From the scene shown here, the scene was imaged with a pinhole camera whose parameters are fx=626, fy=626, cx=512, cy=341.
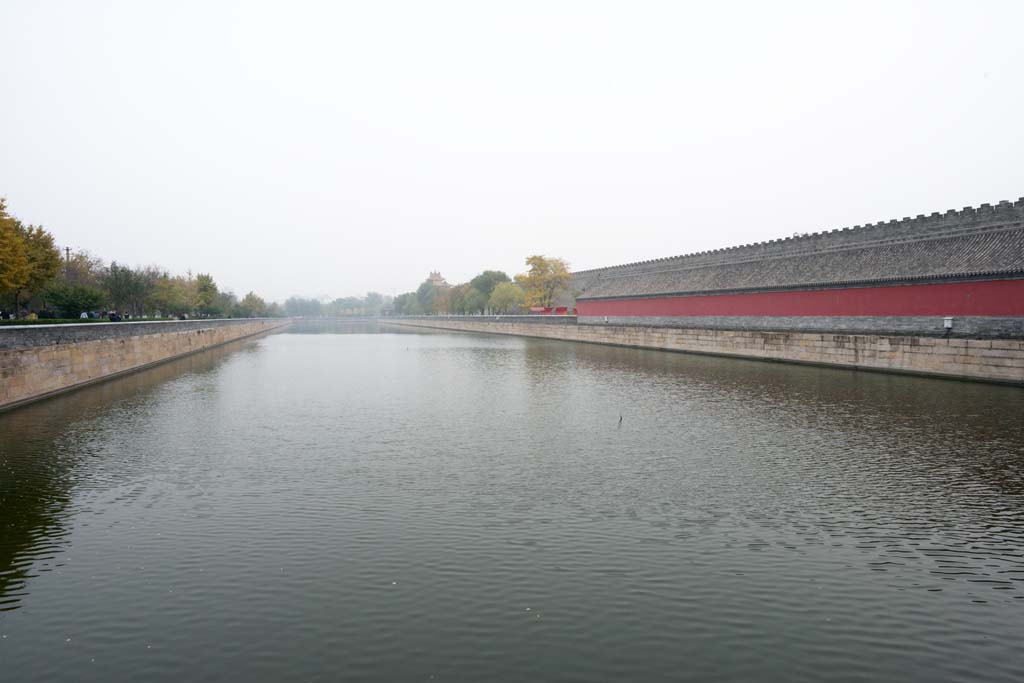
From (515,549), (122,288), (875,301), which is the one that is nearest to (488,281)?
(122,288)

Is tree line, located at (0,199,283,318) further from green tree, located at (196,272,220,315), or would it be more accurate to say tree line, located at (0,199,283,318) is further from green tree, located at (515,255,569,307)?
green tree, located at (515,255,569,307)

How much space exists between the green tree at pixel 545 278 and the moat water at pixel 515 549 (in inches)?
2614

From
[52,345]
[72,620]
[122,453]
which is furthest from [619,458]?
[52,345]

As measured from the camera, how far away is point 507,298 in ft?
339

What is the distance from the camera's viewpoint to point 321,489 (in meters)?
10.3

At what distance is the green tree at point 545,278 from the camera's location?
82062 millimetres

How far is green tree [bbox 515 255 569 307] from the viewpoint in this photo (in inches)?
3231

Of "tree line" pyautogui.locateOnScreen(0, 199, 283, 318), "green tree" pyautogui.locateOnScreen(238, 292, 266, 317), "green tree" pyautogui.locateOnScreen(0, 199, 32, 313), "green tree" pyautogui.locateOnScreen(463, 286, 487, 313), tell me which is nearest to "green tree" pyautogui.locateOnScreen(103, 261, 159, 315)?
"tree line" pyautogui.locateOnScreen(0, 199, 283, 318)

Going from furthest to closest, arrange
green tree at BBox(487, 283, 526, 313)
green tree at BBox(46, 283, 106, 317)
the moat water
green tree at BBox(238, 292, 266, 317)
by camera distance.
A: green tree at BBox(238, 292, 266, 317)
green tree at BBox(487, 283, 526, 313)
green tree at BBox(46, 283, 106, 317)
the moat water

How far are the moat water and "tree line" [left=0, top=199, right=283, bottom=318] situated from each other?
67.4ft

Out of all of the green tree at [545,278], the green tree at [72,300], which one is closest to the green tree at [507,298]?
the green tree at [545,278]

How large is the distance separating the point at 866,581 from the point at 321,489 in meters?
7.80

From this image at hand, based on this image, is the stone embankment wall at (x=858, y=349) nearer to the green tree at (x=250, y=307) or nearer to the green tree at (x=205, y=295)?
the green tree at (x=205, y=295)

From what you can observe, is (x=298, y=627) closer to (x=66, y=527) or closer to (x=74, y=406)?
(x=66, y=527)
